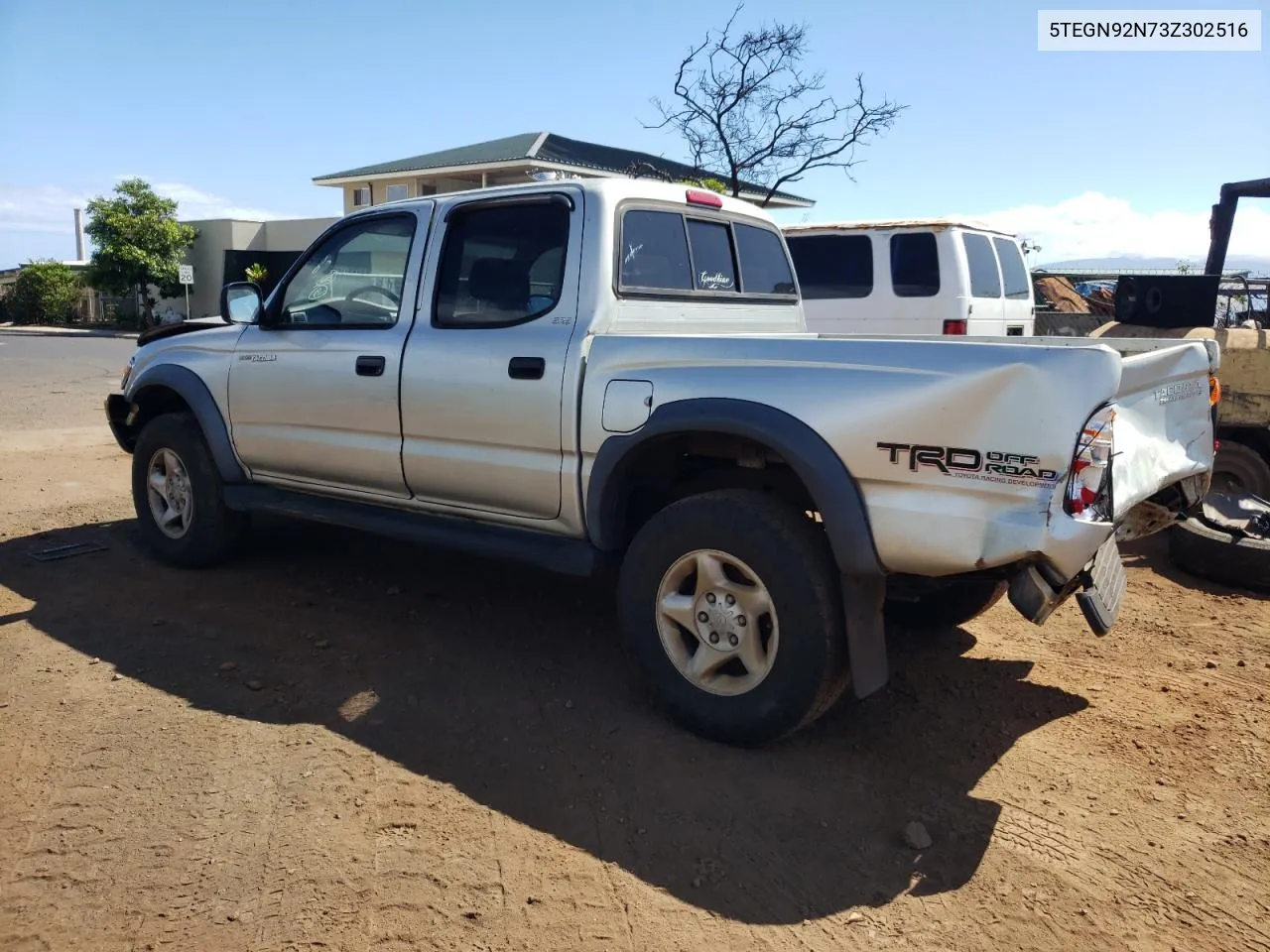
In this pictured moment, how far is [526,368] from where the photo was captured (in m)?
4.01

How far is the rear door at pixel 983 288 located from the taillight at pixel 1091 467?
655 cm

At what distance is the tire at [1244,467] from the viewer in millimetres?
6684

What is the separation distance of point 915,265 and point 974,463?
689cm

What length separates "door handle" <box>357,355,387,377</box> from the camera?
4.54 metres

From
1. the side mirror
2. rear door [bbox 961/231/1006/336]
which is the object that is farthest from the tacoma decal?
rear door [bbox 961/231/1006/336]

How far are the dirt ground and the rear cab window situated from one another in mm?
1638

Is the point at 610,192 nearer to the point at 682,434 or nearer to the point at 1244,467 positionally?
the point at 682,434

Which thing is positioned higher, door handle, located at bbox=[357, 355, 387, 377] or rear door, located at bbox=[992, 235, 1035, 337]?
rear door, located at bbox=[992, 235, 1035, 337]

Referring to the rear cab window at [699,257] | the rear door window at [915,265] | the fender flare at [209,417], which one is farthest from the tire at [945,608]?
the rear door window at [915,265]

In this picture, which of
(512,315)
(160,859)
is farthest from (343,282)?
(160,859)

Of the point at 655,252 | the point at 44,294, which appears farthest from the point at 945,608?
the point at 44,294

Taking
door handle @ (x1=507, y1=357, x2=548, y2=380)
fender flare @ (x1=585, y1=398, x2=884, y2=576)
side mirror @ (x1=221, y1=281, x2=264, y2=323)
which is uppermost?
side mirror @ (x1=221, y1=281, x2=264, y2=323)

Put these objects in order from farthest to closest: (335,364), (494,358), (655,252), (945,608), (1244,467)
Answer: (1244,467)
(335,364)
(945,608)
(655,252)
(494,358)

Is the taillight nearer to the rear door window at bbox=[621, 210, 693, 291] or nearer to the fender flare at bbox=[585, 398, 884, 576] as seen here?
Answer: the fender flare at bbox=[585, 398, 884, 576]
